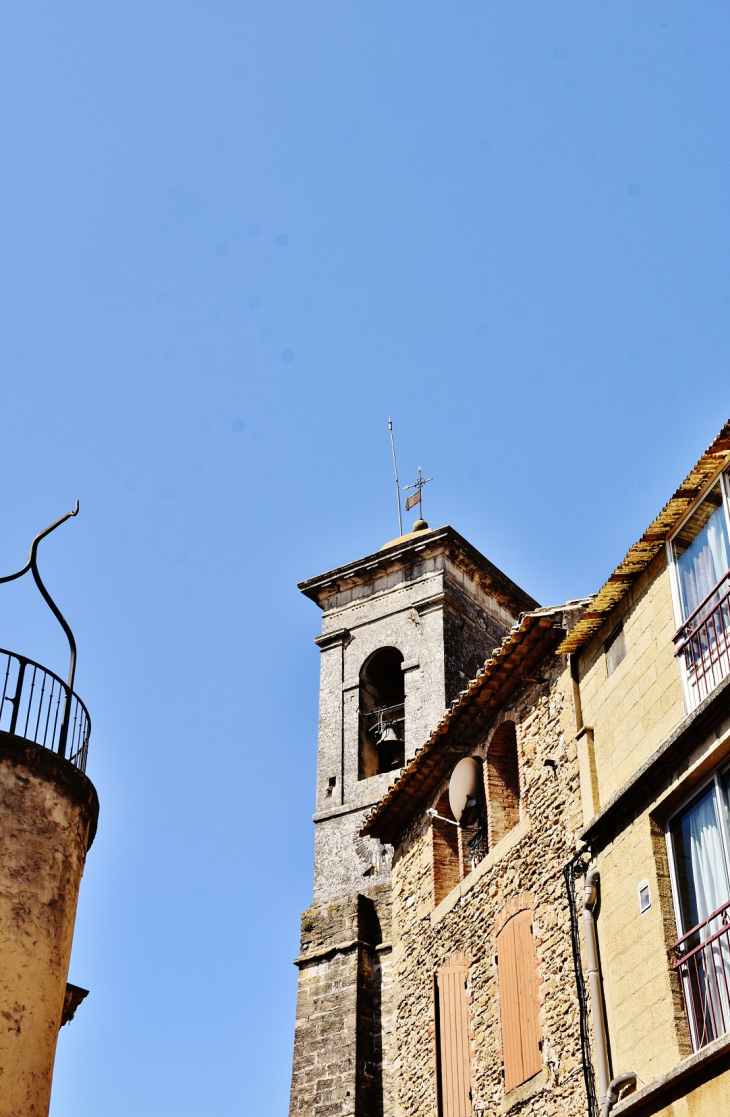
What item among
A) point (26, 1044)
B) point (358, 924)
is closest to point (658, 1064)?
point (26, 1044)

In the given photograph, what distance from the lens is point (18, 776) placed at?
39.6 ft

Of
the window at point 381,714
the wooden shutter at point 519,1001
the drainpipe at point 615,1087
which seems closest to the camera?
the drainpipe at point 615,1087

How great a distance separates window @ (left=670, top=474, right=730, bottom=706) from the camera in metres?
10.5

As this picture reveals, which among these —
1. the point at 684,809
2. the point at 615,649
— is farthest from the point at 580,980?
the point at 615,649

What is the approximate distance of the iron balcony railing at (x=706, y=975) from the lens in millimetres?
9609

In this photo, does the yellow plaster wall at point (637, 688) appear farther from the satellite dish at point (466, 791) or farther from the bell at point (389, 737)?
the bell at point (389, 737)

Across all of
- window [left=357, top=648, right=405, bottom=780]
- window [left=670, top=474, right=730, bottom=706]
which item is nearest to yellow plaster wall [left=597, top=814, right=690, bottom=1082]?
window [left=670, top=474, right=730, bottom=706]

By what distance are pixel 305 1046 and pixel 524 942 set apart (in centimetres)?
674

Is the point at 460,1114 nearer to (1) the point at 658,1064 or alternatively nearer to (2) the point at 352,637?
(1) the point at 658,1064

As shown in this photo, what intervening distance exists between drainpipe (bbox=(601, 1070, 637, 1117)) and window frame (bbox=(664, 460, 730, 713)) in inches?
108

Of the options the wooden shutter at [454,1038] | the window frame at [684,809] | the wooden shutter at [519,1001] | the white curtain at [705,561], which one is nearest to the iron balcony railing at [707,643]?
the white curtain at [705,561]

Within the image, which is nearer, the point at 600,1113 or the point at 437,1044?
the point at 600,1113

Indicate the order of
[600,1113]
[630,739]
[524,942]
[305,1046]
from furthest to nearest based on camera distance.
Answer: [305,1046] → [524,942] → [630,739] → [600,1113]

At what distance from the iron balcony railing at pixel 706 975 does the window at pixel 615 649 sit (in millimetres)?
2858
